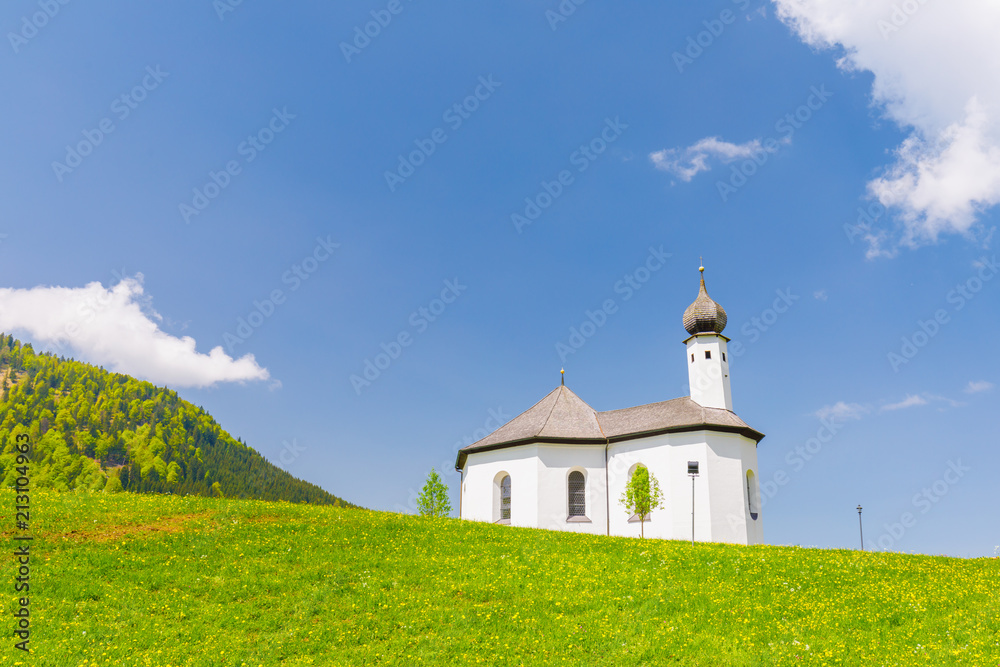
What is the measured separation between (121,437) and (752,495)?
146m

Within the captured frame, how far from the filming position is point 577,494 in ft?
116

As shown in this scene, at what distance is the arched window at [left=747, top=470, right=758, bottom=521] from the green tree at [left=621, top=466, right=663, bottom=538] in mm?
4873

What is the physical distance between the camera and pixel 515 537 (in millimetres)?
22078

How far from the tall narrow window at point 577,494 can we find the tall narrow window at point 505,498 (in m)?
3.61

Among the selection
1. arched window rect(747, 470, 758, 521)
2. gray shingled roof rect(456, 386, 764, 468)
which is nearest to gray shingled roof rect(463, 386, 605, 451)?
gray shingled roof rect(456, 386, 764, 468)

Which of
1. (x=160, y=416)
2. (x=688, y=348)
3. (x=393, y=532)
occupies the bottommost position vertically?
(x=393, y=532)

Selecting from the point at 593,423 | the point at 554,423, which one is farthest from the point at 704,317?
the point at 554,423

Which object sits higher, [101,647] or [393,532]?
[393,532]

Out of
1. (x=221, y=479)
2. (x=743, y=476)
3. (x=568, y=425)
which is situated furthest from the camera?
(x=221, y=479)

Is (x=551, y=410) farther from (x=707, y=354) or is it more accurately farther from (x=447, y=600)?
(x=447, y=600)

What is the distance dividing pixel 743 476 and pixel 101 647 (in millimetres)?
29061

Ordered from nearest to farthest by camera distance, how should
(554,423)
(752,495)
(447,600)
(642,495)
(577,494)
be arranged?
(447,600)
(642,495)
(752,495)
(577,494)
(554,423)

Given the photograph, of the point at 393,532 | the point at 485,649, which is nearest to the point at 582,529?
the point at 393,532

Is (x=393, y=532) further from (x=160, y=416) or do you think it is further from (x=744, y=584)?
(x=160, y=416)
